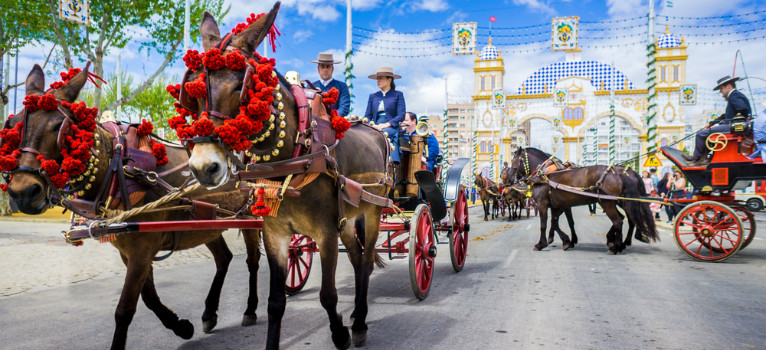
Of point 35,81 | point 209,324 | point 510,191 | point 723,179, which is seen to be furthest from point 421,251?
point 510,191

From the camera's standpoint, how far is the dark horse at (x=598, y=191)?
31.3 ft

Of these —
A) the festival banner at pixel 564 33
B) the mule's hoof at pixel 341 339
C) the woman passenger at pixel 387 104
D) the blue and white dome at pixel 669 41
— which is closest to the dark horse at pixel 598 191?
the woman passenger at pixel 387 104

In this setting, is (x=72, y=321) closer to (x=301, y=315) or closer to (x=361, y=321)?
(x=301, y=315)

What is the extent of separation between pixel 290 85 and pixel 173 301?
10.9ft

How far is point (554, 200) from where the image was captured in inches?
405

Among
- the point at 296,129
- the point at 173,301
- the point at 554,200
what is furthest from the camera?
the point at 554,200

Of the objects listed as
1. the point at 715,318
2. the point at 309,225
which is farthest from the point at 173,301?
the point at 715,318

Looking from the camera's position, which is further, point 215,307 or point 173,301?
point 173,301

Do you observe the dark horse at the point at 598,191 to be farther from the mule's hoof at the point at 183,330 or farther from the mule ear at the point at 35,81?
the mule ear at the point at 35,81

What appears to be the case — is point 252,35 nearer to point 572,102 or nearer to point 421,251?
point 421,251

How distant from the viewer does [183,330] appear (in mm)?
3879

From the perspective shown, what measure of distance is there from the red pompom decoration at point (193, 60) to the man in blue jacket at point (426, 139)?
337cm

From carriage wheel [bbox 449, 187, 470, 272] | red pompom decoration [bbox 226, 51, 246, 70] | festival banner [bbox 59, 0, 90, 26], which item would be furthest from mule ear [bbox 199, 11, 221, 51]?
festival banner [bbox 59, 0, 90, 26]

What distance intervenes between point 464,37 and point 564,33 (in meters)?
4.44
